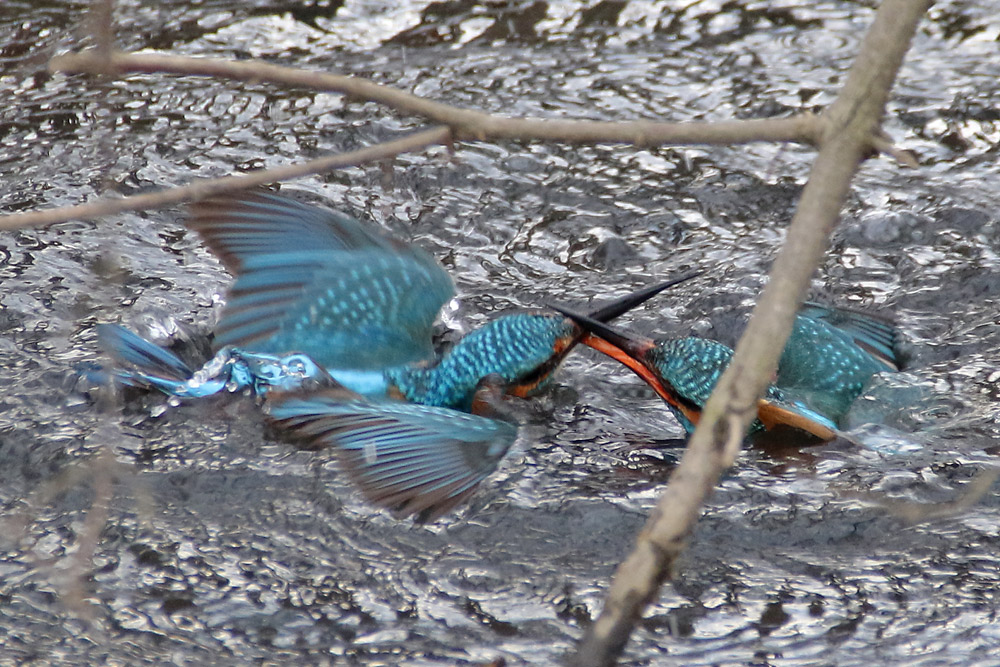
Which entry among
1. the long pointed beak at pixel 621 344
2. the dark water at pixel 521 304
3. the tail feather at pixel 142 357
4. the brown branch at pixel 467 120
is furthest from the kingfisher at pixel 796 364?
the brown branch at pixel 467 120

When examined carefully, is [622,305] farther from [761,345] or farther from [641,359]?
[761,345]

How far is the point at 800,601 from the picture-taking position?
2641 millimetres

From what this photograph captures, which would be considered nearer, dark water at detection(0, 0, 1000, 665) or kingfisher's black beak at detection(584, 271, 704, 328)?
dark water at detection(0, 0, 1000, 665)

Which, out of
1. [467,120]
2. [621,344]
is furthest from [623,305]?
[467,120]

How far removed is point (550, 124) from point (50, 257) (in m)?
2.94

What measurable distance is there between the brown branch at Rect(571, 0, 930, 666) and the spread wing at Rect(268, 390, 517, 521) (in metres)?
1.34

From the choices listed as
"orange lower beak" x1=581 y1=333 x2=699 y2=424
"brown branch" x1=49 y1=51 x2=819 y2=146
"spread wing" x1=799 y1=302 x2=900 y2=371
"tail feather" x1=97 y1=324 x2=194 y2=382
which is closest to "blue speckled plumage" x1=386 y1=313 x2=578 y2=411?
"orange lower beak" x1=581 y1=333 x2=699 y2=424

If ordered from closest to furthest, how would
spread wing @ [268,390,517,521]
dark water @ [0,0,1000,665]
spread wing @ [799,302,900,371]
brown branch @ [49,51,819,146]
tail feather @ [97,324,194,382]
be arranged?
brown branch @ [49,51,819,146] < dark water @ [0,0,1000,665] < spread wing @ [268,390,517,521] < tail feather @ [97,324,194,382] < spread wing @ [799,302,900,371]

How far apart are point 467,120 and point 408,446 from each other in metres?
1.45

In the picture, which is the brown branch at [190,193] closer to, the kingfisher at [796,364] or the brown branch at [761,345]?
the brown branch at [761,345]

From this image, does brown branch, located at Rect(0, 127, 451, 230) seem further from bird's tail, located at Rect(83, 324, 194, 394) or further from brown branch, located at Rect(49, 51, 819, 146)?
bird's tail, located at Rect(83, 324, 194, 394)

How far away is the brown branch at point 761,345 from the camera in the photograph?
1.32 m

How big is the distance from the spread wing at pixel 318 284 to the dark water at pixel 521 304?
0.27 m

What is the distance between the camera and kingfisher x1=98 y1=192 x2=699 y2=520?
3.27m
